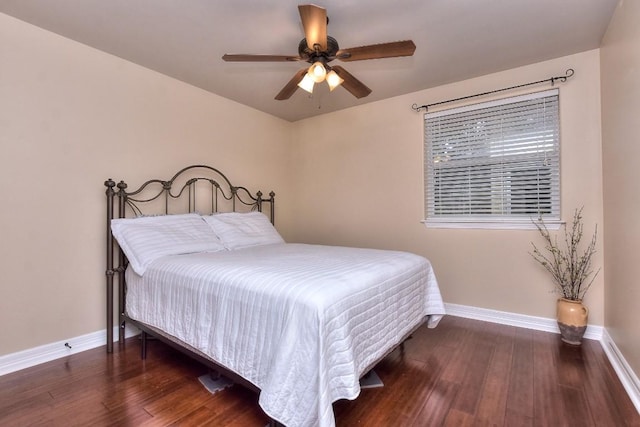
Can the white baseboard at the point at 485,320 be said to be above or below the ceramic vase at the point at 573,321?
below

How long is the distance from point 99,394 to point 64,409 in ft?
0.55

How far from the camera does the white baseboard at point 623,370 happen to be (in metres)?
1.72

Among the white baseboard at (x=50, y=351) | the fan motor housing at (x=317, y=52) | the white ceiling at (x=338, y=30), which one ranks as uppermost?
the white ceiling at (x=338, y=30)

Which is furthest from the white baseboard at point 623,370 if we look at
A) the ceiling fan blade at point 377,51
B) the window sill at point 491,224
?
the ceiling fan blade at point 377,51

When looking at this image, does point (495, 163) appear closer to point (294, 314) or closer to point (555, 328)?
point (555, 328)

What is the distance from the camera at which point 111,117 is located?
2.62 m

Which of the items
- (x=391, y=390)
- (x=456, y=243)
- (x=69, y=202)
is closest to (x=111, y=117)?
(x=69, y=202)

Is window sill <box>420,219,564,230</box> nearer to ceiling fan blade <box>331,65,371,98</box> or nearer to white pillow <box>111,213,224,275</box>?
ceiling fan blade <box>331,65,371,98</box>

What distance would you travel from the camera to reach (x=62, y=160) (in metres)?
2.34

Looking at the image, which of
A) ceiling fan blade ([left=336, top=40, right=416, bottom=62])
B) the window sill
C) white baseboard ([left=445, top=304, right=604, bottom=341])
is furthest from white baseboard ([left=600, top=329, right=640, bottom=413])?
ceiling fan blade ([left=336, top=40, right=416, bottom=62])

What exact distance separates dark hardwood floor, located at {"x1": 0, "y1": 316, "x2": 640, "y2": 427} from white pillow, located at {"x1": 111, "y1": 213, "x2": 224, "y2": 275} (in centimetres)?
75

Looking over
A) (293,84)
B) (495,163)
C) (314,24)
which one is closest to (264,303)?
(314,24)

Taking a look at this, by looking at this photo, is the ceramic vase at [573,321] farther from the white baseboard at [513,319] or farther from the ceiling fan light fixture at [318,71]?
the ceiling fan light fixture at [318,71]

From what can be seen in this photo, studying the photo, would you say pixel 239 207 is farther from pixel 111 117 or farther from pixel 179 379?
pixel 179 379
